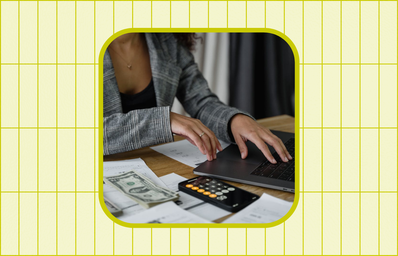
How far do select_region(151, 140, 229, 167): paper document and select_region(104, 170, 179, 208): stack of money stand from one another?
0.55 ft

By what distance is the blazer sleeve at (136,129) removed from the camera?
83cm

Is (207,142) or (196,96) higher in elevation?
(196,96)

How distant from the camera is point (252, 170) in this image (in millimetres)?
729

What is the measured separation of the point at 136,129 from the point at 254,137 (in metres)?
0.32

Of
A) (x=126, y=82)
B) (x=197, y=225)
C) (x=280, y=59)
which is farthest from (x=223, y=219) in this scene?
(x=280, y=59)

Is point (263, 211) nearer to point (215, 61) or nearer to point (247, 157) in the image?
point (247, 157)

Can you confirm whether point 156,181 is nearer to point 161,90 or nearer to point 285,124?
point 161,90

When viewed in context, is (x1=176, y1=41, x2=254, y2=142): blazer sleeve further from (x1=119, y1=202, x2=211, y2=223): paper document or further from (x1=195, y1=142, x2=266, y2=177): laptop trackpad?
(x1=119, y1=202, x2=211, y2=223): paper document

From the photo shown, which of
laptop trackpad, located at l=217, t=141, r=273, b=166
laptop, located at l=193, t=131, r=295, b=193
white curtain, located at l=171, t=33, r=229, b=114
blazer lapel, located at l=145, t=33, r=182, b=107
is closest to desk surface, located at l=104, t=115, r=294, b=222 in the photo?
laptop, located at l=193, t=131, r=295, b=193

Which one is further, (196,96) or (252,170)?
(196,96)

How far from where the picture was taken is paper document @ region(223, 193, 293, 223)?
53 centimetres

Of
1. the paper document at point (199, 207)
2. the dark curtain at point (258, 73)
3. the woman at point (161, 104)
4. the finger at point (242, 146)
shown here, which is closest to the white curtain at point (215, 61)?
the dark curtain at point (258, 73)

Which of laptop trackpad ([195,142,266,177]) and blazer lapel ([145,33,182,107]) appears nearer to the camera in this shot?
laptop trackpad ([195,142,266,177])

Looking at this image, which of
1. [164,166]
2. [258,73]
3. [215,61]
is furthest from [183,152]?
[258,73]
